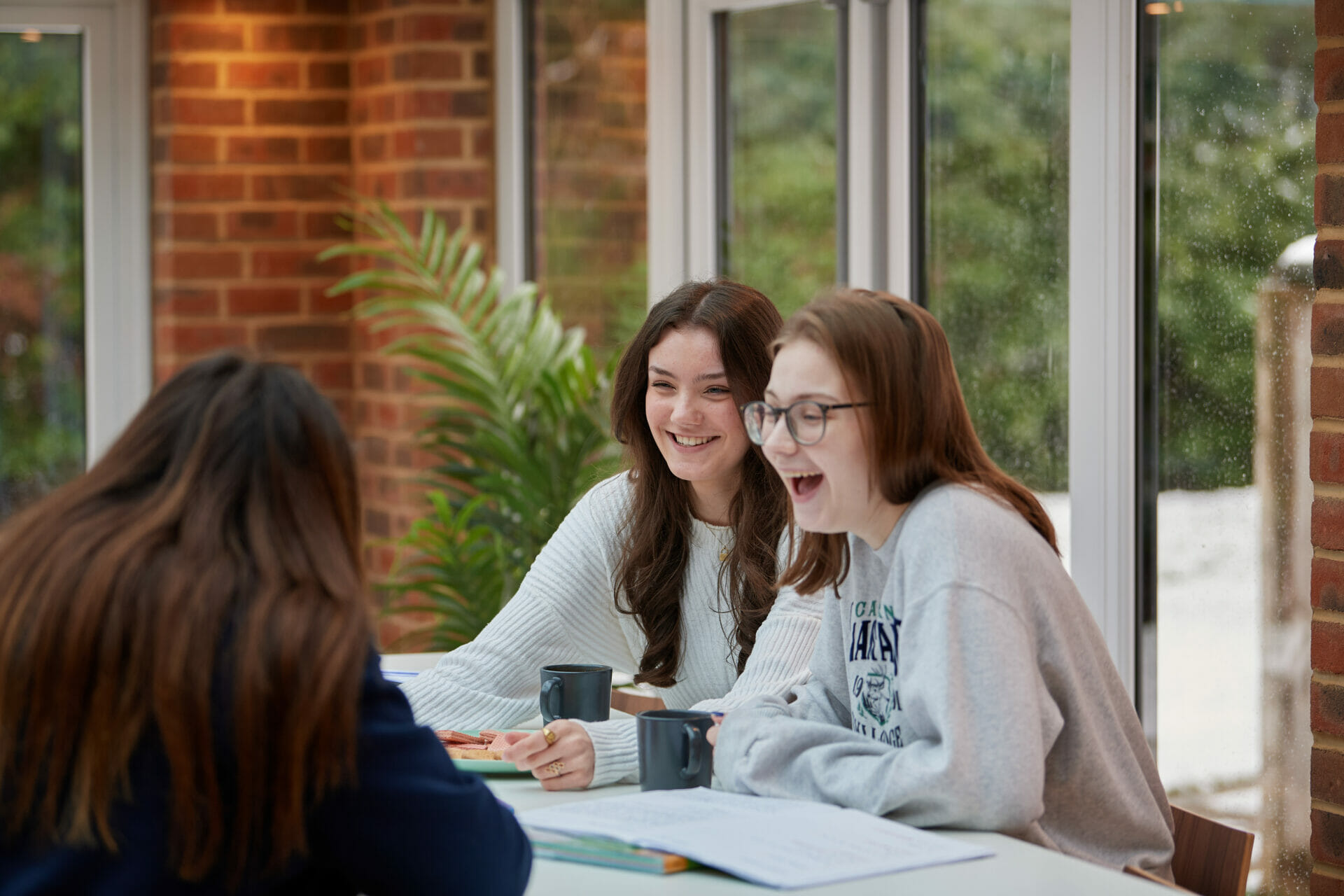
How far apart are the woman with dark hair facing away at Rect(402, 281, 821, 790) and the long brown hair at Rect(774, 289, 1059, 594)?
52cm

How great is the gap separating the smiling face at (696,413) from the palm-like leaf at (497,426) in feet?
4.39

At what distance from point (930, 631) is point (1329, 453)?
1.02m

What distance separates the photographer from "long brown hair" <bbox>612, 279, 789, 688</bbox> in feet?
6.77

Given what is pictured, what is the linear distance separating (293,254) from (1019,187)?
7.79 feet

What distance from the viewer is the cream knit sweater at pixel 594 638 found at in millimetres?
1882

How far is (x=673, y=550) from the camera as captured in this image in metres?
2.12

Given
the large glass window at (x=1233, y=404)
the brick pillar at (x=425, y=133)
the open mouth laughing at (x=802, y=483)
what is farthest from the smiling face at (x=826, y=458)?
the brick pillar at (x=425, y=133)

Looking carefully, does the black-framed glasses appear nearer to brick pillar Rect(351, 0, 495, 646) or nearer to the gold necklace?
the gold necklace

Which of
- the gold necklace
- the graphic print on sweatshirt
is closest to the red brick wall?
the gold necklace

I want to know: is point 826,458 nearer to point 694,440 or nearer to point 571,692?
point 571,692

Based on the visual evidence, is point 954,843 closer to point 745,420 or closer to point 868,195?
point 745,420

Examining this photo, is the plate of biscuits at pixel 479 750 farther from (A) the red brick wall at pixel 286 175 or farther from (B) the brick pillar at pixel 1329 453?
(A) the red brick wall at pixel 286 175

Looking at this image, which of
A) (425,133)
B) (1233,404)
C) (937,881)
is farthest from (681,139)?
(937,881)

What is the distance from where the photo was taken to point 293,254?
443 centimetres
